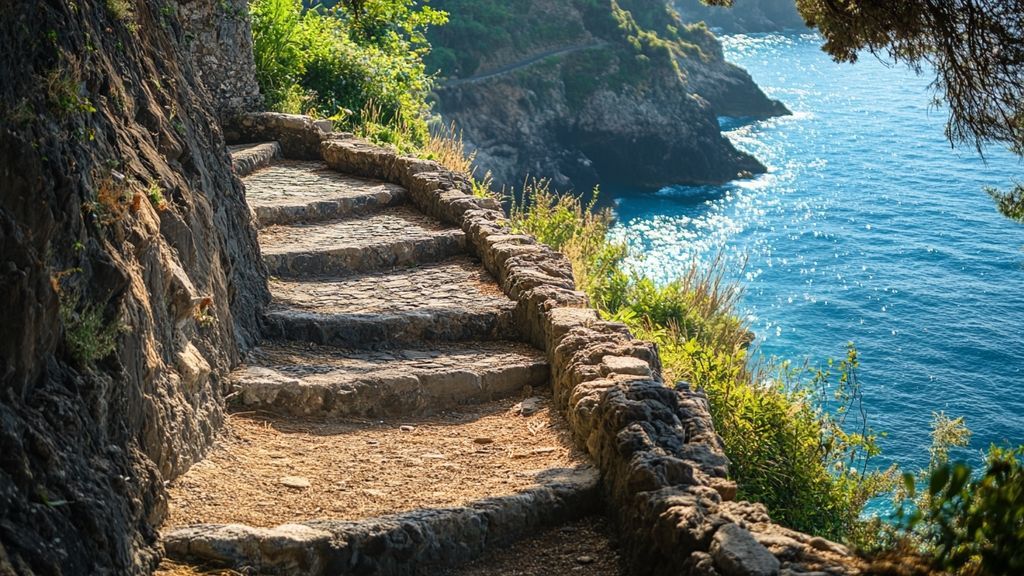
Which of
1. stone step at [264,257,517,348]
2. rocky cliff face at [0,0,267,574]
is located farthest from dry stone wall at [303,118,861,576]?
rocky cliff face at [0,0,267,574]

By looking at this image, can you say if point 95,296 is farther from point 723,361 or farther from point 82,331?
point 723,361

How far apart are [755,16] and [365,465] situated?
283 ft

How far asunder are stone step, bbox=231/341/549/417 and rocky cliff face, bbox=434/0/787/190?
3825 centimetres

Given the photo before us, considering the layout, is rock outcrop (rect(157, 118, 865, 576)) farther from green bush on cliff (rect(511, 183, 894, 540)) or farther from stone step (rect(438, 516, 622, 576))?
green bush on cliff (rect(511, 183, 894, 540))

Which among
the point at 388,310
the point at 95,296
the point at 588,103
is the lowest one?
the point at 588,103

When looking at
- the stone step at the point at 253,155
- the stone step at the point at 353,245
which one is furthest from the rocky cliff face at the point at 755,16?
the stone step at the point at 353,245

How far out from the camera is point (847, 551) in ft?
11.8

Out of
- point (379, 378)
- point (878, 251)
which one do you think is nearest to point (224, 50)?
point (379, 378)

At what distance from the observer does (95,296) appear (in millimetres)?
4090

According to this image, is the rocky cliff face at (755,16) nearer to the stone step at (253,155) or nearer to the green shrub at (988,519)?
the stone step at (253,155)

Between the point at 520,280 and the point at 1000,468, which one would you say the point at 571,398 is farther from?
the point at 1000,468

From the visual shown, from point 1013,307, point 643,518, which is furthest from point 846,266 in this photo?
point 643,518

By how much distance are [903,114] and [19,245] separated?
56430 mm

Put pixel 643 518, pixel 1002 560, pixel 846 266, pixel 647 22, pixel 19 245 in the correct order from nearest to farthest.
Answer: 1. pixel 1002 560
2. pixel 19 245
3. pixel 643 518
4. pixel 846 266
5. pixel 647 22
